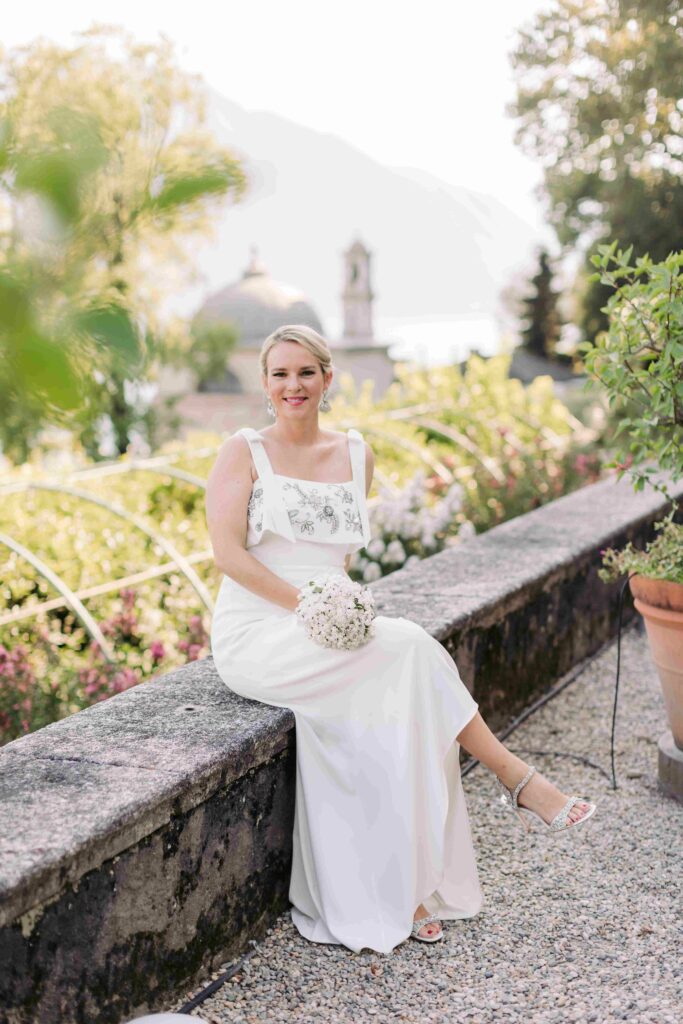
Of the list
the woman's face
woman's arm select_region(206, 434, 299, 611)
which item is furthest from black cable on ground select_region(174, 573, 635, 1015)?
the woman's face

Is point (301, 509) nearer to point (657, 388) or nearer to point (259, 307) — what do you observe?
point (657, 388)

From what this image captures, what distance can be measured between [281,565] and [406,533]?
2658 millimetres

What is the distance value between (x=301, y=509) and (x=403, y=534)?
2628 millimetres

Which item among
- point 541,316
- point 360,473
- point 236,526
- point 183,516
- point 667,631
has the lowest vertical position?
point 541,316

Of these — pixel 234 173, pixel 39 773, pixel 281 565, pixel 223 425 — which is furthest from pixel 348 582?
pixel 223 425

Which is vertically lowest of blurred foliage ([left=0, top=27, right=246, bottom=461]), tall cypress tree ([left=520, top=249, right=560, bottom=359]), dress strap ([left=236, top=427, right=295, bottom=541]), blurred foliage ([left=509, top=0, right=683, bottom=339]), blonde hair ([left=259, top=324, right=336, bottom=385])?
tall cypress tree ([left=520, top=249, right=560, bottom=359])

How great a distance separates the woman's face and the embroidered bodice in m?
0.14

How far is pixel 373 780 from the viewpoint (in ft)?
9.39

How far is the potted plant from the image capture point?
3562mm

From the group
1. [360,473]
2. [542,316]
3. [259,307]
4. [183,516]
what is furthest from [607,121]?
[542,316]

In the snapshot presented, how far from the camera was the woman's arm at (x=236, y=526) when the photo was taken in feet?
10.5

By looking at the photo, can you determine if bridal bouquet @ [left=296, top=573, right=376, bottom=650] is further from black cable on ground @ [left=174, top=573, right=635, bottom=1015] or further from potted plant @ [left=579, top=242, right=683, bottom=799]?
potted plant @ [left=579, top=242, right=683, bottom=799]

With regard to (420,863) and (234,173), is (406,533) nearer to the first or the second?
(420,863)

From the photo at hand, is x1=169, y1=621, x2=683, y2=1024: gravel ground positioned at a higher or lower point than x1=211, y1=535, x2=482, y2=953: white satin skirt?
lower
